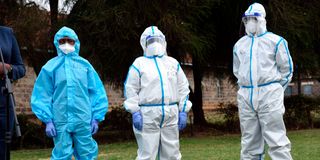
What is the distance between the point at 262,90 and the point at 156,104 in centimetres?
116

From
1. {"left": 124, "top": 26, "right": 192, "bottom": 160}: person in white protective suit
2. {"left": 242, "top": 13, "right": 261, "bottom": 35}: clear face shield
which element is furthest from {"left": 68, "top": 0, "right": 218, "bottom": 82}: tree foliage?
{"left": 124, "top": 26, "right": 192, "bottom": 160}: person in white protective suit

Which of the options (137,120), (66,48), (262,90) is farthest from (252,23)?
(66,48)

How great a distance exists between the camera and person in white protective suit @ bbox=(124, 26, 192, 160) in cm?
545

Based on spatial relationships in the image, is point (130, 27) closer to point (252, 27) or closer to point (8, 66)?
point (252, 27)

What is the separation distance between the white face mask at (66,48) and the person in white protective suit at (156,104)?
0.69m

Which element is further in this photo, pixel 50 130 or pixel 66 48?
pixel 66 48

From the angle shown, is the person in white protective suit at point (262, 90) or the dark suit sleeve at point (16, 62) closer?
the dark suit sleeve at point (16, 62)

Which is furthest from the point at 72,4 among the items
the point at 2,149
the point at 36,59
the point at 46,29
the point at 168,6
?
the point at 2,149

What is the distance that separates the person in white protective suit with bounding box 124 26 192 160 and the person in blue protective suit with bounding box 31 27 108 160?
41 centimetres

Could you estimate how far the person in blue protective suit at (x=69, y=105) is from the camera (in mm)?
5055

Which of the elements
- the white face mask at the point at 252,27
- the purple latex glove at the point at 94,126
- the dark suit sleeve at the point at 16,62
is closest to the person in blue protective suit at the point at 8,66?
A: the dark suit sleeve at the point at 16,62

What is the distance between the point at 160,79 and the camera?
218 inches

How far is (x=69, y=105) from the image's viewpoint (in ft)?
16.7

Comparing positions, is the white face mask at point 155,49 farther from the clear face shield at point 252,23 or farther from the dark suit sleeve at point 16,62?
the dark suit sleeve at point 16,62
